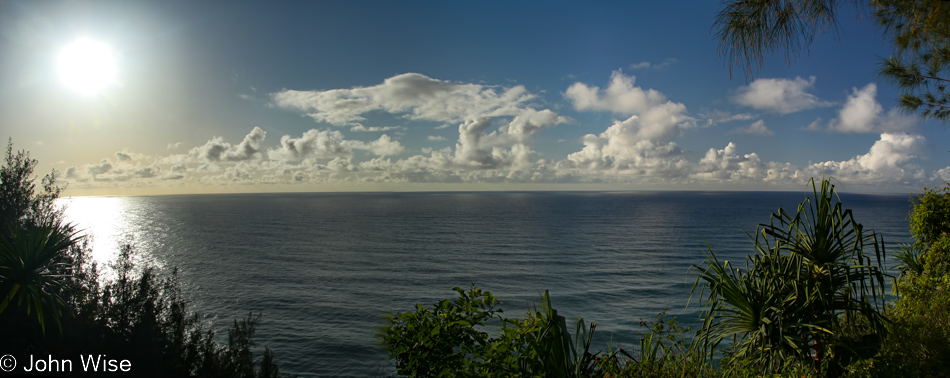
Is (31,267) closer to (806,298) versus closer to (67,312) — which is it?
(67,312)

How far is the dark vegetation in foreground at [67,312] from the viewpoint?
13578 millimetres

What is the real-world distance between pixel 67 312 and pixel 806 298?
72.6 feet

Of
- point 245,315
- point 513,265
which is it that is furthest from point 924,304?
point 513,265

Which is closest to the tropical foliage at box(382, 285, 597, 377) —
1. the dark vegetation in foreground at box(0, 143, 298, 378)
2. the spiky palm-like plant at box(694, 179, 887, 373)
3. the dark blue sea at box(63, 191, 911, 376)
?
the spiky palm-like plant at box(694, 179, 887, 373)

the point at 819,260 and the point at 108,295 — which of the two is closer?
the point at 819,260

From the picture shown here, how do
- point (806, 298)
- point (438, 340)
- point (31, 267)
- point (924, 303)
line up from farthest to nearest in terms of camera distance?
point (31, 267) → point (924, 303) → point (806, 298) → point (438, 340)

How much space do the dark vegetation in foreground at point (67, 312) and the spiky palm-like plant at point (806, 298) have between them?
15.7 meters

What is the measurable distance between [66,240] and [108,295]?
4.43 meters

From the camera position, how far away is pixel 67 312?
16.0 metres

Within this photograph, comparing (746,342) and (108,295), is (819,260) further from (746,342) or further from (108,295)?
(108,295)

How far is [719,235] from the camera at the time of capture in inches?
2736

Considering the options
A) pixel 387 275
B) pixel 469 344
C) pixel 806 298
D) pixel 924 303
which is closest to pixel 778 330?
pixel 806 298

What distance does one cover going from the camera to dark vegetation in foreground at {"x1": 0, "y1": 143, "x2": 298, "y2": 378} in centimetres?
1358

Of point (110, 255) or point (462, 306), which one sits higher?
point (462, 306)
